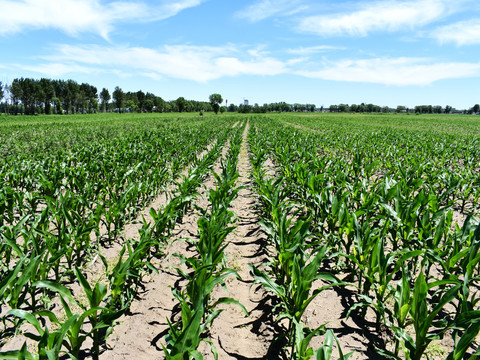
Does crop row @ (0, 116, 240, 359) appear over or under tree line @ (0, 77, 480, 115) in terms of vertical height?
under

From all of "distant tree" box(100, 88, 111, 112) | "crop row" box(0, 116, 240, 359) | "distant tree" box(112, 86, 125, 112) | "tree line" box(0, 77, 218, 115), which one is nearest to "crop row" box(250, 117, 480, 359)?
"crop row" box(0, 116, 240, 359)

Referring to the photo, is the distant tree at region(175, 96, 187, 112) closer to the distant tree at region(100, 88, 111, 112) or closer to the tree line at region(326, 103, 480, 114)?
the distant tree at region(100, 88, 111, 112)

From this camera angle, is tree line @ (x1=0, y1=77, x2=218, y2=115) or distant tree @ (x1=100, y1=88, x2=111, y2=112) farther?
distant tree @ (x1=100, y1=88, x2=111, y2=112)

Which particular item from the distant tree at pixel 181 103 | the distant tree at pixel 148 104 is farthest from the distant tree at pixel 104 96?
the distant tree at pixel 181 103

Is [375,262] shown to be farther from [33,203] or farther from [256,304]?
[33,203]

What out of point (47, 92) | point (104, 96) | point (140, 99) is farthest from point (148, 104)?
point (47, 92)

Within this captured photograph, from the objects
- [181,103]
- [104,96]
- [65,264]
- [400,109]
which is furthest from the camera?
[400,109]

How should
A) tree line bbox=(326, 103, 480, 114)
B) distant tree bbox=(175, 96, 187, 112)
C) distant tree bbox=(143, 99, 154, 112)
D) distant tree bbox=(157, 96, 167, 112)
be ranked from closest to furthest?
distant tree bbox=(143, 99, 154, 112) < distant tree bbox=(157, 96, 167, 112) < distant tree bbox=(175, 96, 187, 112) < tree line bbox=(326, 103, 480, 114)

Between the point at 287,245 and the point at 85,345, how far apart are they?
7.44 feet

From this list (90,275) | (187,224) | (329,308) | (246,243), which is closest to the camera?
(329,308)

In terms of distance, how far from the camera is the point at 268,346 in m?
2.64

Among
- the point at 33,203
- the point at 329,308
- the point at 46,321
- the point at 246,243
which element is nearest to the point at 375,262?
the point at 329,308

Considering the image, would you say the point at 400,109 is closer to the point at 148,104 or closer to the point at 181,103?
the point at 181,103

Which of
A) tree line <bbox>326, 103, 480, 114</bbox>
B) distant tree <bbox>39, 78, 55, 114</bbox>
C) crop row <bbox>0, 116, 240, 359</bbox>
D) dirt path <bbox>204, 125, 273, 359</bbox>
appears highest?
tree line <bbox>326, 103, 480, 114</bbox>
